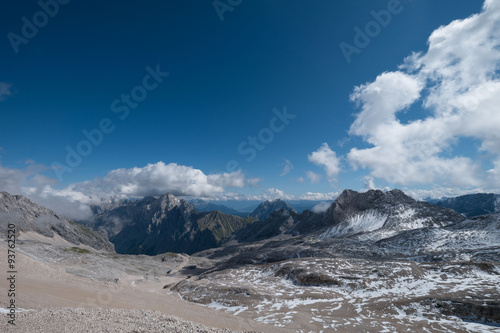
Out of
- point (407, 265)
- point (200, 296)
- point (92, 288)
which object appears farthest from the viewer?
point (407, 265)

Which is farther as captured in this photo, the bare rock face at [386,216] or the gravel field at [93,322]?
the bare rock face at [386,216]

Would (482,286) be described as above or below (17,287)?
below

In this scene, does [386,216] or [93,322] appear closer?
[93,322]

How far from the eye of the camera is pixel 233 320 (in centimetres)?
3094

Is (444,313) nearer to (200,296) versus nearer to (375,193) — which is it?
(200,296)

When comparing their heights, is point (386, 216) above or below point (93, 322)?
below

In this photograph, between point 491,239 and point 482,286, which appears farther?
point 491,239

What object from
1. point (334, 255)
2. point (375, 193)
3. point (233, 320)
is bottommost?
point (334, 255)

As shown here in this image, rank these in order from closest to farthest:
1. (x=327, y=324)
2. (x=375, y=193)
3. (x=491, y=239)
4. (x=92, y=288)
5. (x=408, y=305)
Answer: (x=327, y=324), (x=408, y=305), (x=92, y=288), (x=491, y=239), (x=375, y=193)

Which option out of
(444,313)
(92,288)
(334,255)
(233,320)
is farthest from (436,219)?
(92,288)

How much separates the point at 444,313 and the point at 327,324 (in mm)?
17069

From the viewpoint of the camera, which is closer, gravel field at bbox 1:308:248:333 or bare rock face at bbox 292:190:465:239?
gravel field at bbox 1:308:248:333

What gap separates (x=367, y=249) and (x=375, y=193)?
11075cm

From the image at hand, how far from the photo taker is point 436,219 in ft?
474
